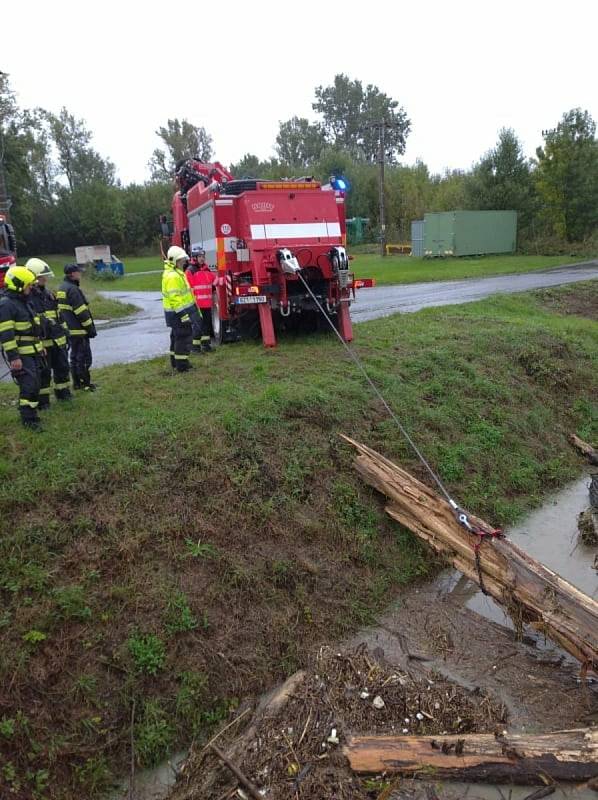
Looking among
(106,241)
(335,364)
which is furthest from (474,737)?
(106,241)

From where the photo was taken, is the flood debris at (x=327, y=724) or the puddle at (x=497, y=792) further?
the flood debris at (x=327, y=724)

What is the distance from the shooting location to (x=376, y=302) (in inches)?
723

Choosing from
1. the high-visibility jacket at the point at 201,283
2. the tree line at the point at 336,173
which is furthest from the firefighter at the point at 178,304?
the tree line at the point at 336,173

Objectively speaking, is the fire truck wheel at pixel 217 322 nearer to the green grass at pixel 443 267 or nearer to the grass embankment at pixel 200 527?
the grass embankment at pixel 200 527

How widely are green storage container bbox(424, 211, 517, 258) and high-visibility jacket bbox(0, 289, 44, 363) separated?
102 ft

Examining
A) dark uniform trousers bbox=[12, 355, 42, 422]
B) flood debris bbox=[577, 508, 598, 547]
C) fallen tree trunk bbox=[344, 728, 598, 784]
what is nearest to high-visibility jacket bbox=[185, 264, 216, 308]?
dark uniform trousers bbox=[12, 355, 42, 422]

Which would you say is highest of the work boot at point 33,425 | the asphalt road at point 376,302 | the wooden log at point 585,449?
the asphalt road at point 376,302

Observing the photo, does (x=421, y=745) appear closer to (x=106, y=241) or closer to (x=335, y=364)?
(x=335, y=364)

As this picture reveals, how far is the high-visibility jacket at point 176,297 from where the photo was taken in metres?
8.76

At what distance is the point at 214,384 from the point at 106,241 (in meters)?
54.8

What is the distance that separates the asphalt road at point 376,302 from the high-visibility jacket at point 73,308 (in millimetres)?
2605

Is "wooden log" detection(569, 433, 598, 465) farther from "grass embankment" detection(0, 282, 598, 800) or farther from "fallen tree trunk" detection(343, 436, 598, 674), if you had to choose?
"fallen tree trunk" detection(343, 436, 598, 674)

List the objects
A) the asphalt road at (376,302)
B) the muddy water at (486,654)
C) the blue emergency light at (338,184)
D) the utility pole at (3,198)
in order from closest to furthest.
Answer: the muddy water at (486,654)
the blue emergency light at (338,184)
the asphalt road at (376,302)
the utility pole at (3,198)

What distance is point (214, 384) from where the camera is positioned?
27.6ft
